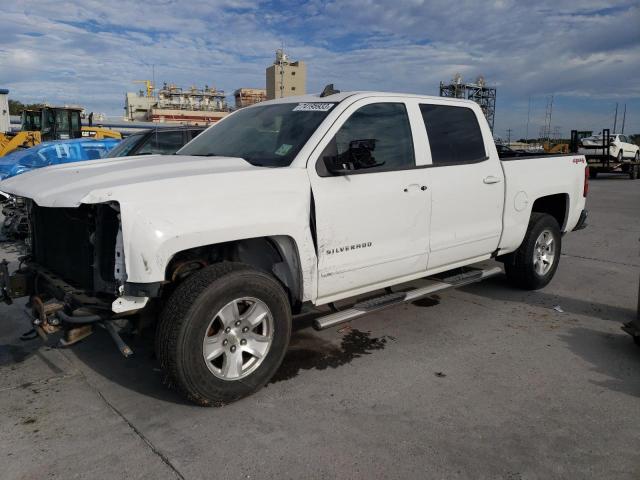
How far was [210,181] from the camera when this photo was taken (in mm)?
3223

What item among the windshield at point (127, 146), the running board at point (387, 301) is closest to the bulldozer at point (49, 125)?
the windshield at point (127, 146)

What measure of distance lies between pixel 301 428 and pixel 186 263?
1.24m

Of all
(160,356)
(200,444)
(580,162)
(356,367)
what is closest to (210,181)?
(160,356)

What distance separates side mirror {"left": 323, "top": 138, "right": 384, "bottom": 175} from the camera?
3.66 m

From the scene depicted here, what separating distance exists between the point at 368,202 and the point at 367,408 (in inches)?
57.3

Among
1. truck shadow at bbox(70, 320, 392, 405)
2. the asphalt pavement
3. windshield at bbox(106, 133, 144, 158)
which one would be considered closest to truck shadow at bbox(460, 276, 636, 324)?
the asphalt pavement

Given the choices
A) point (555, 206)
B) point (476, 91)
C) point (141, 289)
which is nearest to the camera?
point (141, 289)

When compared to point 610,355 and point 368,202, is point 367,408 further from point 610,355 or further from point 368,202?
point 610,355

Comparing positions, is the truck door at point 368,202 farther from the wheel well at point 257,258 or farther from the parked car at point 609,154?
the parked car at point 609,154

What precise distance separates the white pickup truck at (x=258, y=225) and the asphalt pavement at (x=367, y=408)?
0.39m

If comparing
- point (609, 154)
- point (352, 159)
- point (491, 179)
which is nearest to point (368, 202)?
point (352, 159)

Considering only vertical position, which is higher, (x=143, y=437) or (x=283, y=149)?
(x=283, y=149)

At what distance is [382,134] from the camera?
4.21 metres

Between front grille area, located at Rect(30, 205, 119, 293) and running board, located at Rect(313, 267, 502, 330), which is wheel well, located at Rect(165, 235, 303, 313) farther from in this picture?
front grille area, located at Rect(30, 205, 119, 293)
